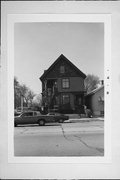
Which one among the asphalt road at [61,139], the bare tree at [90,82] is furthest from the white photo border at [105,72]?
the bare tree at [90,82]

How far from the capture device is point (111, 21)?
9.59 feet

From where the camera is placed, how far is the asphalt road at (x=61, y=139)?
10.4 ft

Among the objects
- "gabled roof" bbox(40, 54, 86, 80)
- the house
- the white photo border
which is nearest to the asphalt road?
the white photo border

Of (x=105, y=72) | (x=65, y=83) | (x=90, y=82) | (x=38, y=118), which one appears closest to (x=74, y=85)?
(x=65, y=83)

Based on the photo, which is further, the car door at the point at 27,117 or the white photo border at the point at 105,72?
the car door at the point at 27,117

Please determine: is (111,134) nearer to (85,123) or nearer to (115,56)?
(85,123)

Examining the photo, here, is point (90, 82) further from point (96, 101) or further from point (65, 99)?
point (65, 99)

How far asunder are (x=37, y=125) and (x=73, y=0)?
5.91 ft

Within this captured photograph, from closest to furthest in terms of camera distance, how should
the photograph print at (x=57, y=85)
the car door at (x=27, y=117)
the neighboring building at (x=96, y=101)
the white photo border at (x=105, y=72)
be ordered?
the white photo border at (x=105, y=72)
the neighboring building at (x=96, y=101)
the photograph print at (x=57, y=85)
the car door at (x=27, y=117)

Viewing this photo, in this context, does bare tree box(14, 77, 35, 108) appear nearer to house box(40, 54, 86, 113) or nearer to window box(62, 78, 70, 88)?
house box(40, 54, 86, 113)

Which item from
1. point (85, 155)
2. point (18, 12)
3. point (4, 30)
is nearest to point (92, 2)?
point (18, 12)

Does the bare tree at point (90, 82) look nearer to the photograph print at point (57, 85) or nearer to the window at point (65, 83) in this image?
the photograph print at point (57, 85)

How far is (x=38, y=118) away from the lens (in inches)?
131

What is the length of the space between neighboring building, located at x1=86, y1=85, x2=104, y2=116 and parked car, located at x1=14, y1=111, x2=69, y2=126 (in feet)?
1.30
